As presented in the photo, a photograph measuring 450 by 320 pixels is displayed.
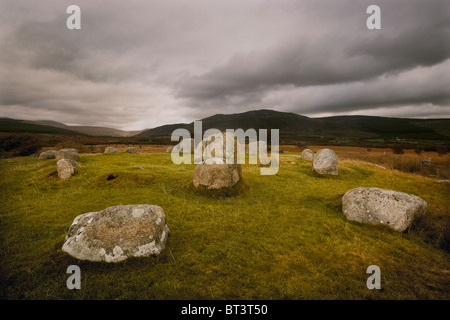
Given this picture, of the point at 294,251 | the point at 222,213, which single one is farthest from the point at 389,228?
the point at 222,213

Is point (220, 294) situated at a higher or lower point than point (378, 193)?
lower

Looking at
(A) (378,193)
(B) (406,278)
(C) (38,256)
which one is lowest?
(B) (406,278)

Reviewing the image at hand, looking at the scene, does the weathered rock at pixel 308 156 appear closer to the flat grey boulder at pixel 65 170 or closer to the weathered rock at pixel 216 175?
the weathered rock at pixel 216 175

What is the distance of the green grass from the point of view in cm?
457

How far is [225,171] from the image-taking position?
12.2 m

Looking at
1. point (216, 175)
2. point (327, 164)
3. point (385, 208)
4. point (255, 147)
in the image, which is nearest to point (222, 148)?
point (216, 175)

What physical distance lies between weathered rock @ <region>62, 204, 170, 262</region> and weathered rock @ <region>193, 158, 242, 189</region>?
6167 mm

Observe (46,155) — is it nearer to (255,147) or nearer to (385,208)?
(255,147)

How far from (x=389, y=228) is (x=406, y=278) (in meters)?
3.20

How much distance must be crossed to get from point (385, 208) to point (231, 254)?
718 centimetres

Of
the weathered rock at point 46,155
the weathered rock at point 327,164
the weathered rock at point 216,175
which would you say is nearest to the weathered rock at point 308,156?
the weathered rock at point 327,164

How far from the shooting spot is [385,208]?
8.08 meters

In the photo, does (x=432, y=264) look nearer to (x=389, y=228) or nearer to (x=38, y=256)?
(x=389, y=228)

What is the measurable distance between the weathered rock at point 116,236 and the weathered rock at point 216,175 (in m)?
6.17
